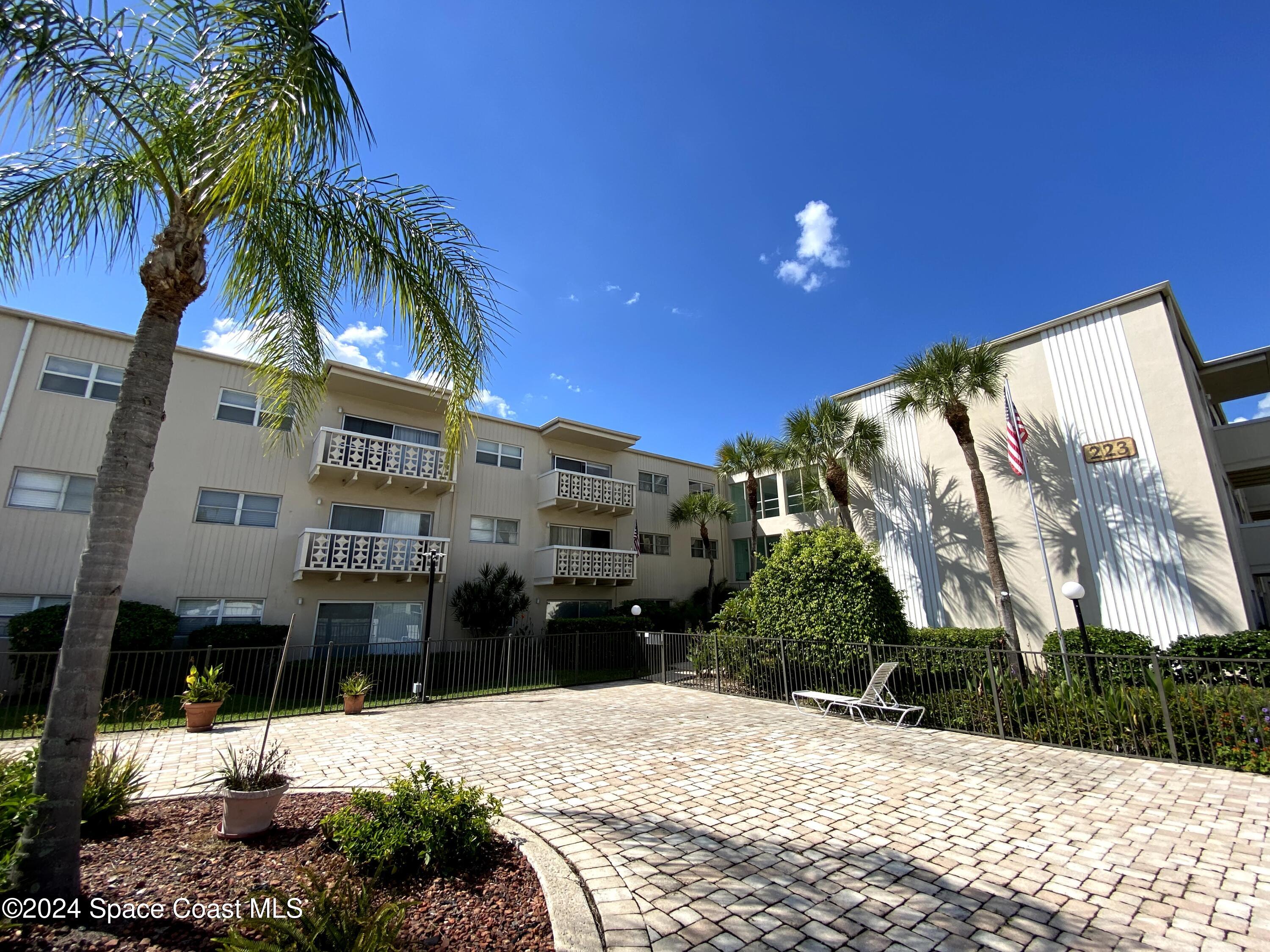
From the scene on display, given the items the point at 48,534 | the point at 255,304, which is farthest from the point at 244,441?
the point at 255,304

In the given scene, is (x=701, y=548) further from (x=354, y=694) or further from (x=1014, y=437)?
(x=354, y=694)

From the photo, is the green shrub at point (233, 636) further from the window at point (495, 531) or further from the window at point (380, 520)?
the window at point (495, 531)

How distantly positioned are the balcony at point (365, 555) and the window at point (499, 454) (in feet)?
14.0

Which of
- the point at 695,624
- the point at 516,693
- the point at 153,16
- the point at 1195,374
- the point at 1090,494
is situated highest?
the point at 1195,374

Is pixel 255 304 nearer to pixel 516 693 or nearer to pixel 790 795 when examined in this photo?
pixel 790 795

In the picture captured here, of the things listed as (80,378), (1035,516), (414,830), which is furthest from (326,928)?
(80,378)

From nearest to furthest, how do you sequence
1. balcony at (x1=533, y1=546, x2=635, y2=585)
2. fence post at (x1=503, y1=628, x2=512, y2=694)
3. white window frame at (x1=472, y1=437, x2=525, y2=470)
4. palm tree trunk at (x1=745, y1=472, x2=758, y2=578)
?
fence post at (x1=503, y1=628, x2=512, y2=694)
balcony at (x1=533, y1=546, x2=635, y2=585)
white window frame at (x1=472, y1=437, x2=525, y2=470)
palm tree trunk at (x1=745, y1=472, x2=758, y2=578)

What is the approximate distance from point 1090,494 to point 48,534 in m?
27.7

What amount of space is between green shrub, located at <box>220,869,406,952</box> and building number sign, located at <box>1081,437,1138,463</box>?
1913 centimetres

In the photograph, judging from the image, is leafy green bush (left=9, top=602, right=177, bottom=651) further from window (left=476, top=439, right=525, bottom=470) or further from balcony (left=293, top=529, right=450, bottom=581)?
window (left=476, top=439, right=525, bottom=470)

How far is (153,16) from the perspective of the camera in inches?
167

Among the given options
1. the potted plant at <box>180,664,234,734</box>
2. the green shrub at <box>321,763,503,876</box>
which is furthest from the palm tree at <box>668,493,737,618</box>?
the green shrub at <box>321,763,503,876</box>

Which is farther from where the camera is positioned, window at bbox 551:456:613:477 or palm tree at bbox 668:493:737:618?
palm tree at bbox 668:493:737:618

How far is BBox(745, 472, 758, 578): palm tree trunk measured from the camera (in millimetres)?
23438
